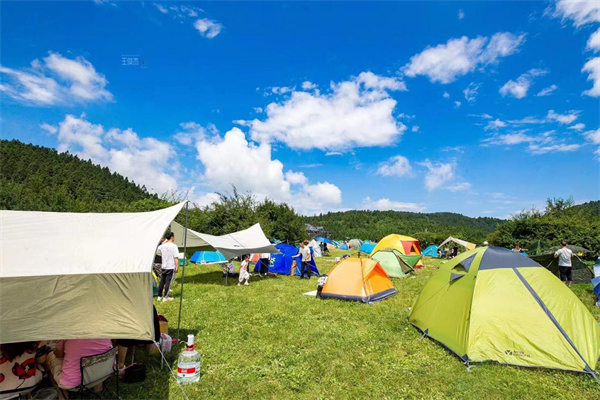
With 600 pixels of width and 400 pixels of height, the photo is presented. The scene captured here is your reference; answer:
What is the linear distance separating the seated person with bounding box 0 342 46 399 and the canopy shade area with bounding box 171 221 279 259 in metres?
6.80

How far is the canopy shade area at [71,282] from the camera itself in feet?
10.8

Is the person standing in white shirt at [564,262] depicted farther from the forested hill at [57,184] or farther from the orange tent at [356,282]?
the forested hill at [57,184]

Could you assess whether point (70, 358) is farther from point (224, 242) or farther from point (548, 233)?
point (548, 233)

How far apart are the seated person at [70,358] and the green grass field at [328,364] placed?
2.64 ft

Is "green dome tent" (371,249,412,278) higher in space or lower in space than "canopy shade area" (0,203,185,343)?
lower

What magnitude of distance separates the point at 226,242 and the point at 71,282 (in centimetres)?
802

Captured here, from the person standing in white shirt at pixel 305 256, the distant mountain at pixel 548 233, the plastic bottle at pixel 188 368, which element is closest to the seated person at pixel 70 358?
the plastic bottle at pixel 188 368

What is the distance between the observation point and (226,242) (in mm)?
11438

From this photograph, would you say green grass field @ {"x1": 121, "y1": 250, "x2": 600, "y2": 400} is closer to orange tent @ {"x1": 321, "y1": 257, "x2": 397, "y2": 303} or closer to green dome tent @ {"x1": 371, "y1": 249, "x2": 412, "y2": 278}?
orange tent @ {"x1": 321, "y1": 257, "x2": 397, "y2": 303}

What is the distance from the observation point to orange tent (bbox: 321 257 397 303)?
Answer: 29.2ft

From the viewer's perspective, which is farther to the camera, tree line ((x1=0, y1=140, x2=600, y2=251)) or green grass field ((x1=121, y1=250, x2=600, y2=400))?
tree line ((x1=0, y1=140, x2=600, y2=251))

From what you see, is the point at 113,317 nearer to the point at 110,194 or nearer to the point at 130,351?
the point at 130,351

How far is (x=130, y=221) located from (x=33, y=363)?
2.02 m

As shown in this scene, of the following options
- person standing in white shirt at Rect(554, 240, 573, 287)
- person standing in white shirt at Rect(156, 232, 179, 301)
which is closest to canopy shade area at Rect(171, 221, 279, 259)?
person standing in white shirt at Rect(156, 232, 179, 301)
